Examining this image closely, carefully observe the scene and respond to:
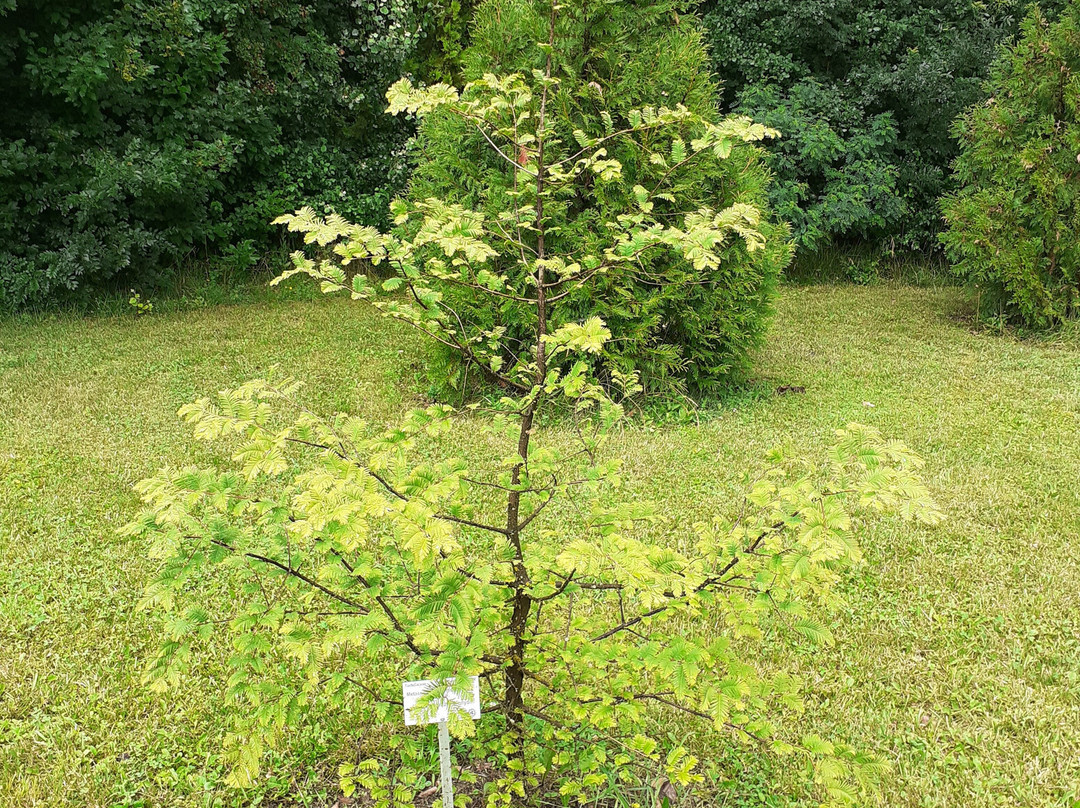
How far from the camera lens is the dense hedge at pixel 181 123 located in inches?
309

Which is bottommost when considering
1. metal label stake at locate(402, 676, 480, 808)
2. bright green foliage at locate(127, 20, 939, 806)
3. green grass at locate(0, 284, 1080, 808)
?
green grass at locate(0, 284, 1080, 808)

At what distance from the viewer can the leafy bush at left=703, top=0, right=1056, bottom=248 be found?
1034 centimetres

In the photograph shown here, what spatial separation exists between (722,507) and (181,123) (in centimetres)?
769

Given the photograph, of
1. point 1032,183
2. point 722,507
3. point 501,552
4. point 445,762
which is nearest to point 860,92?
point 1032,183

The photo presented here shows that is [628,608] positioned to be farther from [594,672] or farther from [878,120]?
[878,120]

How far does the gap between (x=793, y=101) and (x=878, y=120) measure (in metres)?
1.16

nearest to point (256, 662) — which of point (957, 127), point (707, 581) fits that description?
point (707, 581)

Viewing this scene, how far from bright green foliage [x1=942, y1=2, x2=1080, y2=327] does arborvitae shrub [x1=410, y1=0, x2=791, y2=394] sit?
11.7 feet

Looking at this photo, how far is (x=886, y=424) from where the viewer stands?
536cm

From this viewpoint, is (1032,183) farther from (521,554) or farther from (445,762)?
(445,762)

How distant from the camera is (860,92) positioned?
432 inches

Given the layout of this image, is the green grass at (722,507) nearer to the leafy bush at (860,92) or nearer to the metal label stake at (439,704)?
the metal label stake at (439,704)

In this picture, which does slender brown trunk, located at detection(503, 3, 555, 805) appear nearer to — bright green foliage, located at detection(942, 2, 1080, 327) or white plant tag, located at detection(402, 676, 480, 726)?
white plant tag, located at detection(402, 676, 480, 726)

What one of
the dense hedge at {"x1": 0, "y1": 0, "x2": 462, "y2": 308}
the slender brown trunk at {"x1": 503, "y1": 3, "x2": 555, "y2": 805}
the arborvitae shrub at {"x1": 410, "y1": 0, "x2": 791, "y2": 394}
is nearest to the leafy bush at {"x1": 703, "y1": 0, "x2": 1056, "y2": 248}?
the dense hedge at {"x1": 0, "y1": 0, "x2": 462, "y2": 308}
